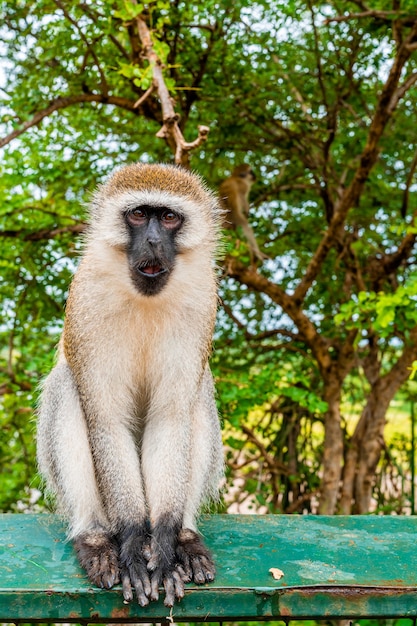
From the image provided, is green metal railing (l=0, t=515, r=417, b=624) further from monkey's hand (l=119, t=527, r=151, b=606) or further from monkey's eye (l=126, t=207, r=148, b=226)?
monkey's eye (l=126, t=207, r=148, b=226)

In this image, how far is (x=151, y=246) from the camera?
255cm

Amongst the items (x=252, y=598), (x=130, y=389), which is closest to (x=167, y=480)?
(x=130, y=389)

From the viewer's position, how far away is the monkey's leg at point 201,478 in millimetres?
2326

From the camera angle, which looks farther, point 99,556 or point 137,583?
point 99,556

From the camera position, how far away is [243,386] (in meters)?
4.63

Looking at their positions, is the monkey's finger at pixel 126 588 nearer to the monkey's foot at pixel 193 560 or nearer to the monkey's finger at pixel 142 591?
the monkey's finger at pixel 142 591

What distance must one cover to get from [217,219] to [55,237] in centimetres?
240

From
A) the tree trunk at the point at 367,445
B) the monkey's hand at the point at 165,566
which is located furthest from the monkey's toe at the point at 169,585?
the tree trunk at the point at 367,445

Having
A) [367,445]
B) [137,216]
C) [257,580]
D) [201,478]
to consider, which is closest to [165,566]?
[257,580]

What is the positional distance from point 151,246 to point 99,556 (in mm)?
1086

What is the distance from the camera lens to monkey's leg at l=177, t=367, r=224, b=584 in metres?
2.33

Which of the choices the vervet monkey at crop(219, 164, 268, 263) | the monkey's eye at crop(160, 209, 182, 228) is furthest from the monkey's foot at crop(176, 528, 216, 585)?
the vervet monkey at crop(219, 164, 268, 263)

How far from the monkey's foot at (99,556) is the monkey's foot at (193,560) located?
22cm

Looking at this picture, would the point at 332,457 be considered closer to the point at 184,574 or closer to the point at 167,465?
the point at 167,465
